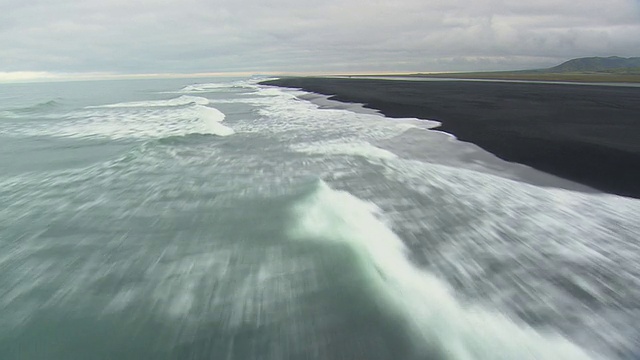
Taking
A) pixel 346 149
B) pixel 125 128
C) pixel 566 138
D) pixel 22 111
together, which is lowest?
pixel 22 111

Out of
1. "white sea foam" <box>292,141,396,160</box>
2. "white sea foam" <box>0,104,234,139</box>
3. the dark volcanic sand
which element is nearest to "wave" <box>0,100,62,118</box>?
"white sea foam" <box>0,104,234,139</box>

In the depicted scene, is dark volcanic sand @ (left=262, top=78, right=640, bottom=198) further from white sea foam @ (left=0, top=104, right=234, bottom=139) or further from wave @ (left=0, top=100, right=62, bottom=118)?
wave @ (left=0, top=100, right=62, bottom=118)

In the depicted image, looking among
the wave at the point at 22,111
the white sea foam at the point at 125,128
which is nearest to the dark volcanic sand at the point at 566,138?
the white sea foam at the point at 125,128

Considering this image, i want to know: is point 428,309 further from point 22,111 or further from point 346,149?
point 22,111

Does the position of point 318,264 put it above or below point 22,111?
above

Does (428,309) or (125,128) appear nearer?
(428,309)

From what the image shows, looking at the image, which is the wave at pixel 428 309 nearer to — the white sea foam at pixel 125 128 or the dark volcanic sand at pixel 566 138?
the dark volcanic sand at pixel 566 138

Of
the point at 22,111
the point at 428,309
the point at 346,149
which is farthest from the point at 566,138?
the point at 22,111
